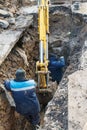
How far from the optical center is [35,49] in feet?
36.9

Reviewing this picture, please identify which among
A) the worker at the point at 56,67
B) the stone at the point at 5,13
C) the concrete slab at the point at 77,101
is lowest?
the worker at the point at 56,67

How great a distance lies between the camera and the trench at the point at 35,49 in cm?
750

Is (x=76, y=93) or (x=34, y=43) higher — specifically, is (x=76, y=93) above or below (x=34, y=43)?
above

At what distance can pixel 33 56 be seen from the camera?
1084 cm

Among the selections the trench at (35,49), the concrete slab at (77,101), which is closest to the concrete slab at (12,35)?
the trench at (35,49)

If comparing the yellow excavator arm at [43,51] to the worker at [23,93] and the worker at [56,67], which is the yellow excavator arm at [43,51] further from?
the worker at [23,93]

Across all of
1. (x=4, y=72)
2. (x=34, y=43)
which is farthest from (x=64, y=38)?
(x=4, y=72)

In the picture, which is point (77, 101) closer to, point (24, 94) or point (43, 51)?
point (24, 94)

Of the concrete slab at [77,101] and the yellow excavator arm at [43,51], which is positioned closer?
the concrete slab at [77,101]

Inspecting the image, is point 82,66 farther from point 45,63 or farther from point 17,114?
point 17,114

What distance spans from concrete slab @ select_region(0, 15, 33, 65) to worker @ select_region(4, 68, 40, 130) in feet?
4.54

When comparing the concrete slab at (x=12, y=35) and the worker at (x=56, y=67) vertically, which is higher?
the concrete slab at (x=12, y=35)

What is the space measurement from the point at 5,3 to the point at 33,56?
9.29 feet

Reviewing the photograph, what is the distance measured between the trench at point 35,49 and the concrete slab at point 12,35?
9.0 inches
